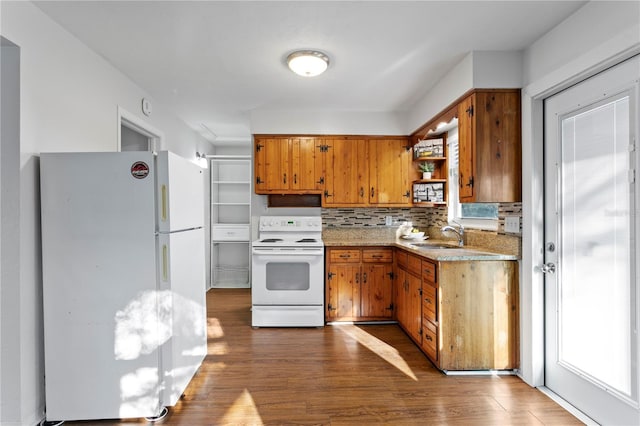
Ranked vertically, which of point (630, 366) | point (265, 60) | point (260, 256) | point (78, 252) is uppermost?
point (265, 60)

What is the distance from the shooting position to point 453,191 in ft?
12.6

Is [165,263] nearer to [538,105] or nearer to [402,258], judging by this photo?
[402,258]

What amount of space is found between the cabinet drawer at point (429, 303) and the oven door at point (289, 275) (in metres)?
1.19

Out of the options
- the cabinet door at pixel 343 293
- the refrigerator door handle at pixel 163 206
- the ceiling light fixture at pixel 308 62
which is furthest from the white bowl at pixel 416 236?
the refrigerator door handle at pixel 163 206

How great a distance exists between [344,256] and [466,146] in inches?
Result: 68.2

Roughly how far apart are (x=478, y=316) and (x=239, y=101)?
3095 mm

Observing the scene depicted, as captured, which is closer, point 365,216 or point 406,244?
point 406,244

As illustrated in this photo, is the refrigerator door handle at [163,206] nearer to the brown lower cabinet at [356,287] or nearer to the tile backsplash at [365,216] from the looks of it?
the brown lower cabinet at [356,287]

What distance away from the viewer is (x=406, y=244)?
11.5ft

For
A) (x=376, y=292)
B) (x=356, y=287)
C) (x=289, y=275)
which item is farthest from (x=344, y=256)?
(x=289, y=275)

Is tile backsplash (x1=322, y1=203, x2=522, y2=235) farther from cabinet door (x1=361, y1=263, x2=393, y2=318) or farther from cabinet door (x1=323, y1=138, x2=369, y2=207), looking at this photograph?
cabinet door (x1=361, y1=263, x2=393, y2=318)

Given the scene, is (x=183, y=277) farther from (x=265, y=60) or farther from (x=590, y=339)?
(x=590, y=339)

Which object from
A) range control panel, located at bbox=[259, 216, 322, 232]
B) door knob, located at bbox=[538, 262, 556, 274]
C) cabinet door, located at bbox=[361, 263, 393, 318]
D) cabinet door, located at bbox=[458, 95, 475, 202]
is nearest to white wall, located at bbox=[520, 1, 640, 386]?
door knob, located at bbox=[538, 262, 556, 274]

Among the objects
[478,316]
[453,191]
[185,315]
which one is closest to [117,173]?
[185,315]
